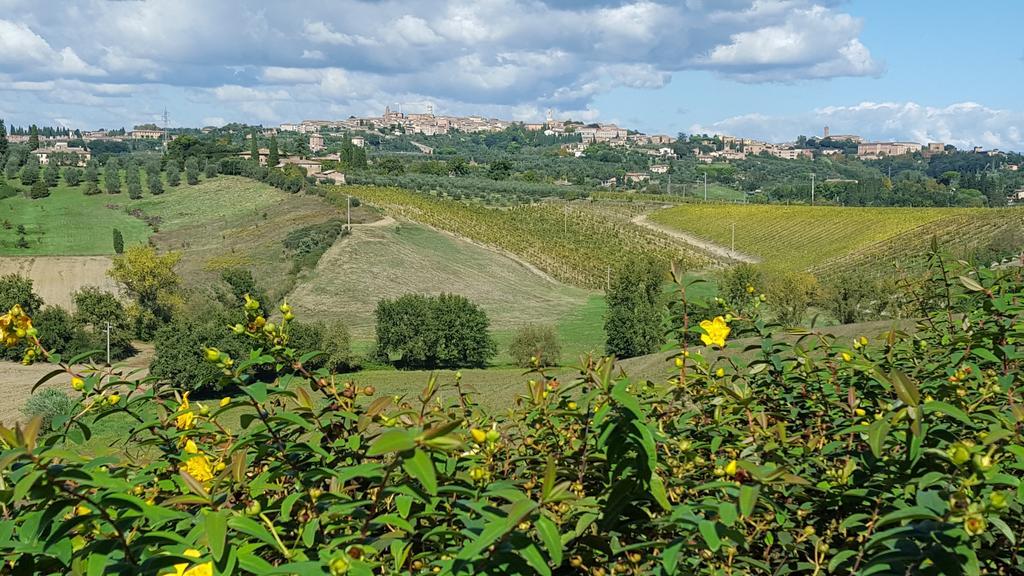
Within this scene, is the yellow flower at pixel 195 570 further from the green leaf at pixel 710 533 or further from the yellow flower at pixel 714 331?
the yellow flower at pixel 714 331

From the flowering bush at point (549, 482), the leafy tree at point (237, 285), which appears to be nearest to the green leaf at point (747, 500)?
the flowering bush at point (549, 482)

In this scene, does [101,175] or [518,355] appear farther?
[101,175]

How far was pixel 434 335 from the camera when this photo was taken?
110 ft

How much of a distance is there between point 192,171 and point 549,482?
91.3m

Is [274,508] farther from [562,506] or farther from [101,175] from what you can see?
[101,175]

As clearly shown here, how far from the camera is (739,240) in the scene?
2480 inches

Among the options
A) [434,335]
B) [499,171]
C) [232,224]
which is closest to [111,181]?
[232,224]

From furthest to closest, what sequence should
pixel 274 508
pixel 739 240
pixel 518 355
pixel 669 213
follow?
pixel 669 213, pixel 739 240, pixel 518 355, pixel 274 508

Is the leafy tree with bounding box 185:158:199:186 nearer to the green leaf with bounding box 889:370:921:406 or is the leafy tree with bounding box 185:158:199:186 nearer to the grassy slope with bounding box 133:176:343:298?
the grassy slope with bounding box 133:176:343:298

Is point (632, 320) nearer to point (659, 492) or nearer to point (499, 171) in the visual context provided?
point (659, 492)

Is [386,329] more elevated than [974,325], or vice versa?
[974,325]

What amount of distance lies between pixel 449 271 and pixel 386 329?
14.9 meters

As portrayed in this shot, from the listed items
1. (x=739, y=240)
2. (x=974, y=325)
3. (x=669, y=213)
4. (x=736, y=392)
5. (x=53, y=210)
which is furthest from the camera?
(x=669, y=213)

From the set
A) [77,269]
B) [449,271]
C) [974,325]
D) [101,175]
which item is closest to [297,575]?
[974,325]
